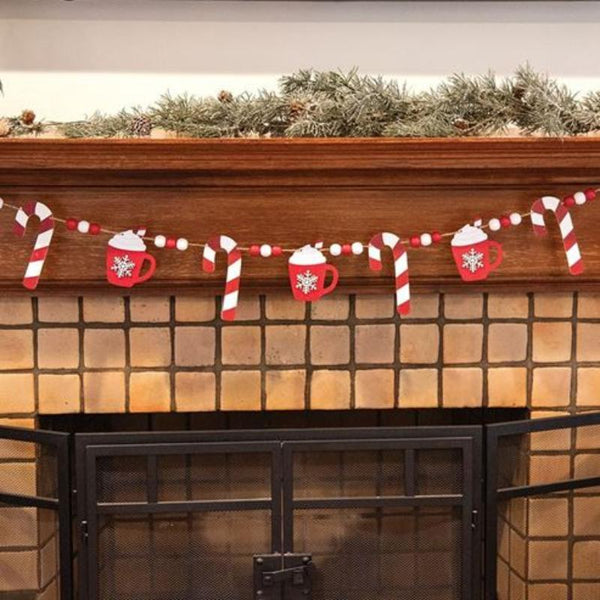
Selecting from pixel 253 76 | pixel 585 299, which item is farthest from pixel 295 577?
pixel 253 76

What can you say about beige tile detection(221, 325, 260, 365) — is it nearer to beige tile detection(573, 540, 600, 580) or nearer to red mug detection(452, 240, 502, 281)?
red mug detection(452, 240, 502, 281)

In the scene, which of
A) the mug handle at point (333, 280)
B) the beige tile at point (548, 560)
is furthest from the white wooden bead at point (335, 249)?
the beige tile at point (548, 560)

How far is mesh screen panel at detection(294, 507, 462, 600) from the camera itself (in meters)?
1.85

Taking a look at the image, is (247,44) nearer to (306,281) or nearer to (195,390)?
(306,281)

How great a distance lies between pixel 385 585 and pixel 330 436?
379mm

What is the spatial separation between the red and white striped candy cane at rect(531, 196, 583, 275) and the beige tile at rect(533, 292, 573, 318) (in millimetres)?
123

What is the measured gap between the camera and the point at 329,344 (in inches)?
73.9

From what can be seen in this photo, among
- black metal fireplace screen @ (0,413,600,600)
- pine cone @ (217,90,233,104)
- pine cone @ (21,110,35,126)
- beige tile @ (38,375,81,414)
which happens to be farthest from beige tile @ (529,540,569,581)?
pine cone @ (21,110,35,126)

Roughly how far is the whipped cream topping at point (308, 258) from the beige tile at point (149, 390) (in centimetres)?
41

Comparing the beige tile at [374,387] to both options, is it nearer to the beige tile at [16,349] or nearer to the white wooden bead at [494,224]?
the white wooden bead at [494,224]

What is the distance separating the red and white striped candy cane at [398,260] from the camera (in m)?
1.75

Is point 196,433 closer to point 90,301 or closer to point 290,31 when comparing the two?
point 90,301

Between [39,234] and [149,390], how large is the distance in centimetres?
42

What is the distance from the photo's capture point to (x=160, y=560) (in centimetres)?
184
